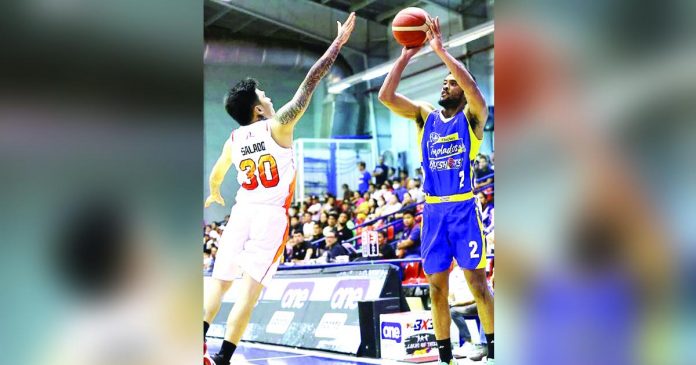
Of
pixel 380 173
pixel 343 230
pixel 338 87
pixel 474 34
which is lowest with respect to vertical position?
pixel 343 230

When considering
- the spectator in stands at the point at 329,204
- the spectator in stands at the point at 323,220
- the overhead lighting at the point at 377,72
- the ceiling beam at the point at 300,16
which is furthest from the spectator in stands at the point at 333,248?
the overhead lighting at the point at 377,72

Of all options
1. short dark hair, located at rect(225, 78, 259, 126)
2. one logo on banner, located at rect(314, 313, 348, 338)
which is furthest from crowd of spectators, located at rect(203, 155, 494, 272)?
short dark hair, located at rect(225, 78, 259, 126)

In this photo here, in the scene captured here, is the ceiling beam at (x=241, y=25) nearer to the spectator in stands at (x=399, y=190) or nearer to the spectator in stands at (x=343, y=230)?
the spectator in stands at (x=343, y=230)

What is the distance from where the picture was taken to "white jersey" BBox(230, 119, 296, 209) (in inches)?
207

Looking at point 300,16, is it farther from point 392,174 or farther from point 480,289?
point 480,289

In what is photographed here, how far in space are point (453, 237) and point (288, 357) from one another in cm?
250

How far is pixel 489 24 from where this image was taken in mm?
12258

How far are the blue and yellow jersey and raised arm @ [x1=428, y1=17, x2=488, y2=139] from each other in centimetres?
7

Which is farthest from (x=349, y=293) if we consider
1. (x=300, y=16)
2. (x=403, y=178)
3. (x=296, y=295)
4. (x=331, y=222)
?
(x=403, y=178)

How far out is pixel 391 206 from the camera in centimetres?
1108
